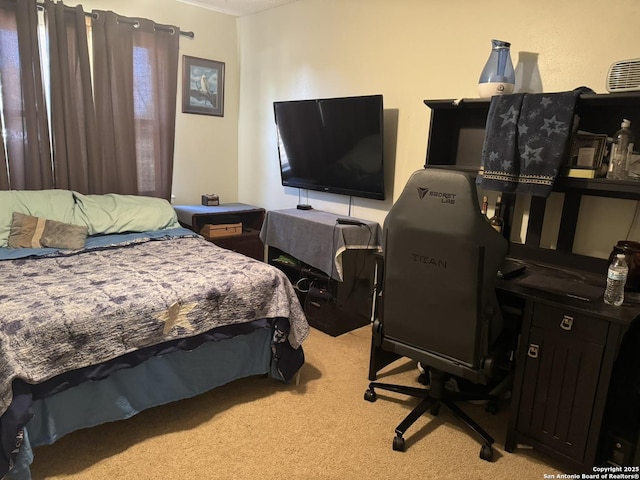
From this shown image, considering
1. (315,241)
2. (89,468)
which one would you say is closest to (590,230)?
(315,241)

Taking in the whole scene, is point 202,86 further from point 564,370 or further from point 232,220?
point 564,370

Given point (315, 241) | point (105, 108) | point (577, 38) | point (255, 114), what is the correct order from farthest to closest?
1. point (255, 114)
2. point (105, 108)
3. point (315, 241)
4. point (577, 38)

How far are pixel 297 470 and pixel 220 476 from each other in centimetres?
32

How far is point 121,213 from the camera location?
3219 millimetres

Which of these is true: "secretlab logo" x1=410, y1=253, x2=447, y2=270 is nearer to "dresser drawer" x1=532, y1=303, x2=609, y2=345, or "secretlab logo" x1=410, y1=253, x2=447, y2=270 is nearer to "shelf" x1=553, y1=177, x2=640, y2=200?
"dresser drawer" x1=532, y1=303, x2=609, y2=345

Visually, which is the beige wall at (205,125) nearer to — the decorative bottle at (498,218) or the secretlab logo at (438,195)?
the decorative bottle at (498,218)

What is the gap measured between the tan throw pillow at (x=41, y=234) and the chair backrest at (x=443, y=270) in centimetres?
205

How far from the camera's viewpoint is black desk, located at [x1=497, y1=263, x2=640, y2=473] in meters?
1.75

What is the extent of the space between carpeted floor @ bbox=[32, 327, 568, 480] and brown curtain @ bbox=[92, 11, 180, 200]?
6.89 feet

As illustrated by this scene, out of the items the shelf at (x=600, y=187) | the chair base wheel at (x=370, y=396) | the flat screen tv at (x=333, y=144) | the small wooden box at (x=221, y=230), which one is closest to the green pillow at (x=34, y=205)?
the small wooden box at (x=221, y=230)

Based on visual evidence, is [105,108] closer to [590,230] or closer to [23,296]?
[23,296]

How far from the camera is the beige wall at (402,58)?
2.22 m

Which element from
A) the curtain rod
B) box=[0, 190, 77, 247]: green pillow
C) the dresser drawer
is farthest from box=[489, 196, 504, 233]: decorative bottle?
the curtain rod

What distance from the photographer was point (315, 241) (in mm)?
3186
